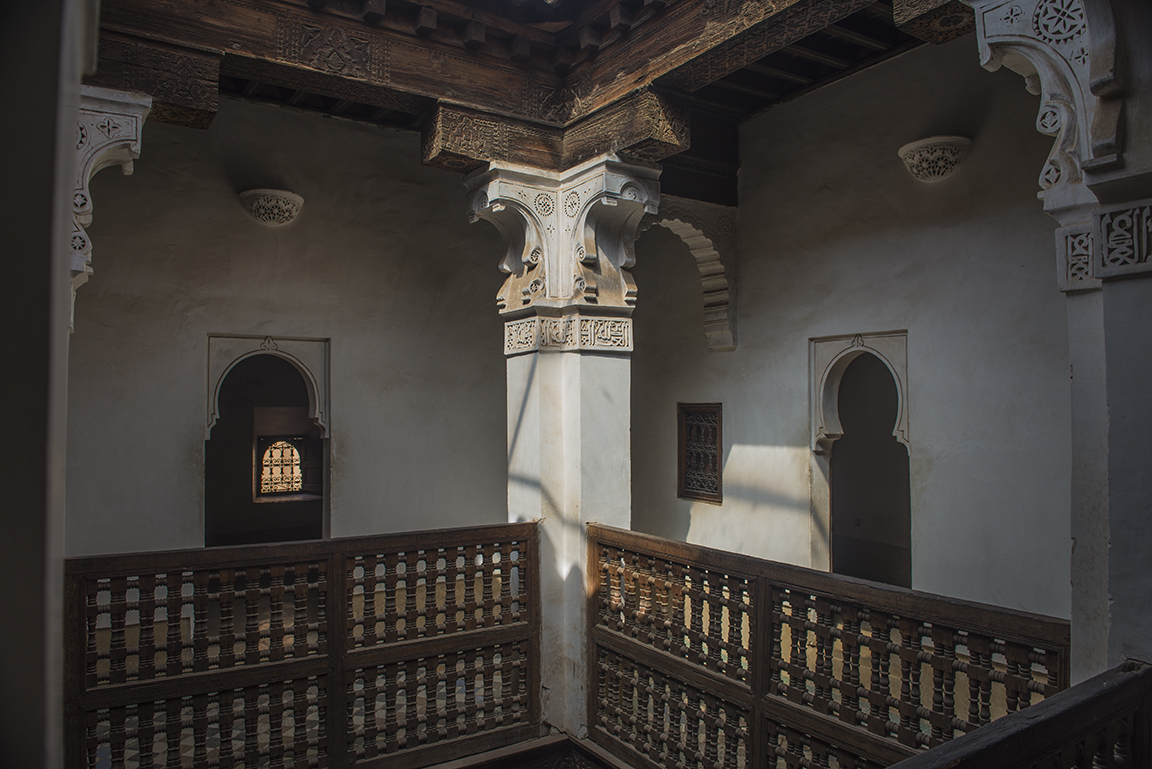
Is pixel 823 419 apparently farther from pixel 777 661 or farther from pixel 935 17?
pixel 935 17

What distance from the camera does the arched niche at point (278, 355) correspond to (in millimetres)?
6418

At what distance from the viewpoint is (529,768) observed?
4461mm

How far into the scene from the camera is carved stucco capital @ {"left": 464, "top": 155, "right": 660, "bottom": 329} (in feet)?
15.5

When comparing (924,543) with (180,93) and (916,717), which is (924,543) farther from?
(180,93)

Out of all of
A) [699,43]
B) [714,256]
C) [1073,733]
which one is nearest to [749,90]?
[714,256]

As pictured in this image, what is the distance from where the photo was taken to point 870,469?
448 inches

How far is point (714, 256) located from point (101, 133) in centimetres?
488

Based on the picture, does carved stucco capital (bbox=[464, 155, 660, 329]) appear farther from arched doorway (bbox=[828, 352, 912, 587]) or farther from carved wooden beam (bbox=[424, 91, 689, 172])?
arched doorway (bbox=[828, 352, 912, 587])

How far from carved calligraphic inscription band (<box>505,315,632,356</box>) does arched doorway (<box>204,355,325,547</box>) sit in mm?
8065

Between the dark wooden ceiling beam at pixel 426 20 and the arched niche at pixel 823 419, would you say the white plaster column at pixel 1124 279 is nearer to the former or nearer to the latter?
the dark wooden ceiling beam at pixel 426 20

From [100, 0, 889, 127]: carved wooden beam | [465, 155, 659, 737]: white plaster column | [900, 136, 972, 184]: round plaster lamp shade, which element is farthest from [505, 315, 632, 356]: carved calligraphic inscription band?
[900, 136, 972, 184]: round plaster lamp shade

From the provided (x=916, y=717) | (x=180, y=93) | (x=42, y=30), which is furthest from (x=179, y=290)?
(x=42, y=30)

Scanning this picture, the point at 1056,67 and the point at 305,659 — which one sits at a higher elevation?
the point at 1056,67

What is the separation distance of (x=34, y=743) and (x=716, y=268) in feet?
22.6
